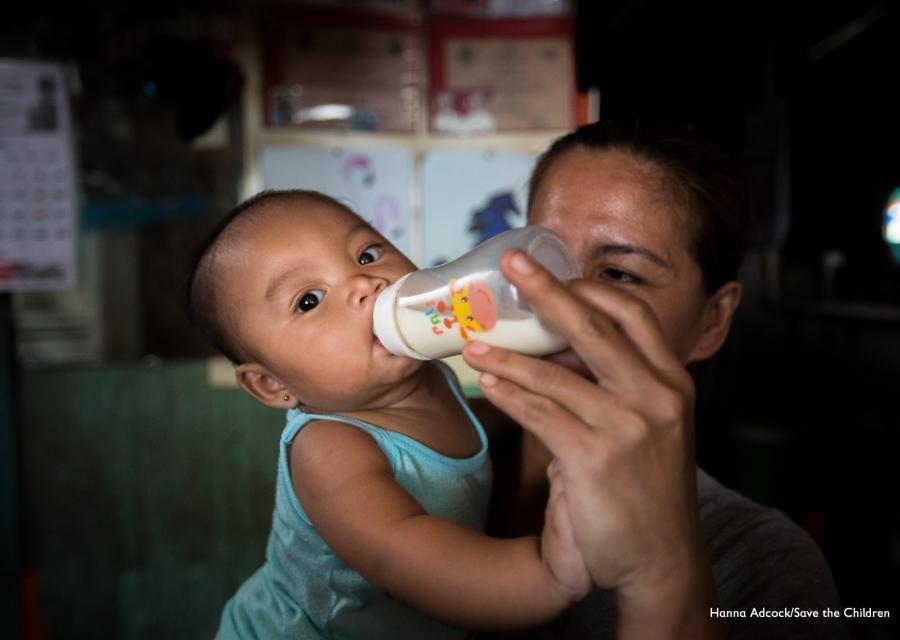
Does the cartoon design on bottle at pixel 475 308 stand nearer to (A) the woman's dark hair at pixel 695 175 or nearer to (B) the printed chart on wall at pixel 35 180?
(A) the woman's dark hair at pixel 695 175

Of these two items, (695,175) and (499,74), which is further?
(499,74)

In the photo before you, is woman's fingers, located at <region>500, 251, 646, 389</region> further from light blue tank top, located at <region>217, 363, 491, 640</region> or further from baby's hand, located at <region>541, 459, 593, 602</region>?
light blue tank top, located at <region>217, 363, 491, 640</region>

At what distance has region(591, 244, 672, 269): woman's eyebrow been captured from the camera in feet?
3.31

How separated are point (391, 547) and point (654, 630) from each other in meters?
0.28

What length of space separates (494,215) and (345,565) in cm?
184

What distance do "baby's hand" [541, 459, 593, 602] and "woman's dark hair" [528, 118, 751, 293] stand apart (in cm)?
67

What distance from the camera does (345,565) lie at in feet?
2.85

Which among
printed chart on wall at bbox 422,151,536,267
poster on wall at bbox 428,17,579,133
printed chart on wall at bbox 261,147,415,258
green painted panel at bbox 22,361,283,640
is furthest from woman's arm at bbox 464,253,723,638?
poster on wall at bbox 428,17,579,133

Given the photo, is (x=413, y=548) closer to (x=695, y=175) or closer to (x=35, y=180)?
(x=695, y=175)

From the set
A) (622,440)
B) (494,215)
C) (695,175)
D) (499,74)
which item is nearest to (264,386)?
(622,440)

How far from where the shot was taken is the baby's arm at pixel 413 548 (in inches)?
23.3

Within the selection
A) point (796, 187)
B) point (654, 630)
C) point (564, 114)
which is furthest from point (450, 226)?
point (796, 187)

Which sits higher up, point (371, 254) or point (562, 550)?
point (371, 254)

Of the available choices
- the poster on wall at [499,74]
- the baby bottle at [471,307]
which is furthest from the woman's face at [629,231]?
the poster on wall at [499,74]
